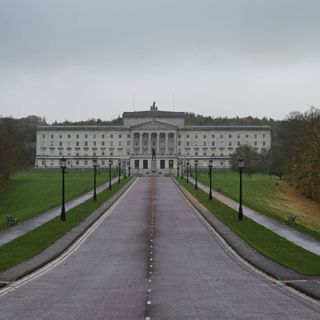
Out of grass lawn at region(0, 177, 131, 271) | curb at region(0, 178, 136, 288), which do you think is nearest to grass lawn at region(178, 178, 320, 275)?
curb at region(0, 178, 136, 288)

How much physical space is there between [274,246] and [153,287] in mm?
10648

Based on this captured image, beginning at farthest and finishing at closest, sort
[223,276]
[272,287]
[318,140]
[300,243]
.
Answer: [318,140]
[300,243]
[223,276]
[272,287]

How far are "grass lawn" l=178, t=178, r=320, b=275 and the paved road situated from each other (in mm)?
1561

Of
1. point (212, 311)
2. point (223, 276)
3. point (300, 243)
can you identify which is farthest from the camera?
point (300, 243)

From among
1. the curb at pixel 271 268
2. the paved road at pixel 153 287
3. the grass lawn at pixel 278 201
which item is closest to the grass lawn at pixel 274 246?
the curb at pixel 271 268

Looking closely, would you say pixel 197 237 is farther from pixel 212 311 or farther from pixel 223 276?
pixel 212 311

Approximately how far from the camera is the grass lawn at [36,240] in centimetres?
2262

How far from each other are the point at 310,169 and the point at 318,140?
12.5 feet

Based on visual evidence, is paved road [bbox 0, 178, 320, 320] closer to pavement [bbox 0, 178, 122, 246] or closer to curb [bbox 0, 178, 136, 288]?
curb [bbox 0, 178, 136, 288]

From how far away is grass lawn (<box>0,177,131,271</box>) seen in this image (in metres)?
22.6

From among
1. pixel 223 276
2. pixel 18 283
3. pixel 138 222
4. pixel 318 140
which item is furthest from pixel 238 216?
pixel 318 140

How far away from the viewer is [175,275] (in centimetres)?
1972

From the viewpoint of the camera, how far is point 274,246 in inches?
1049

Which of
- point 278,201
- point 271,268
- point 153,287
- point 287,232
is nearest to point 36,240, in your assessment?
point 153,287
